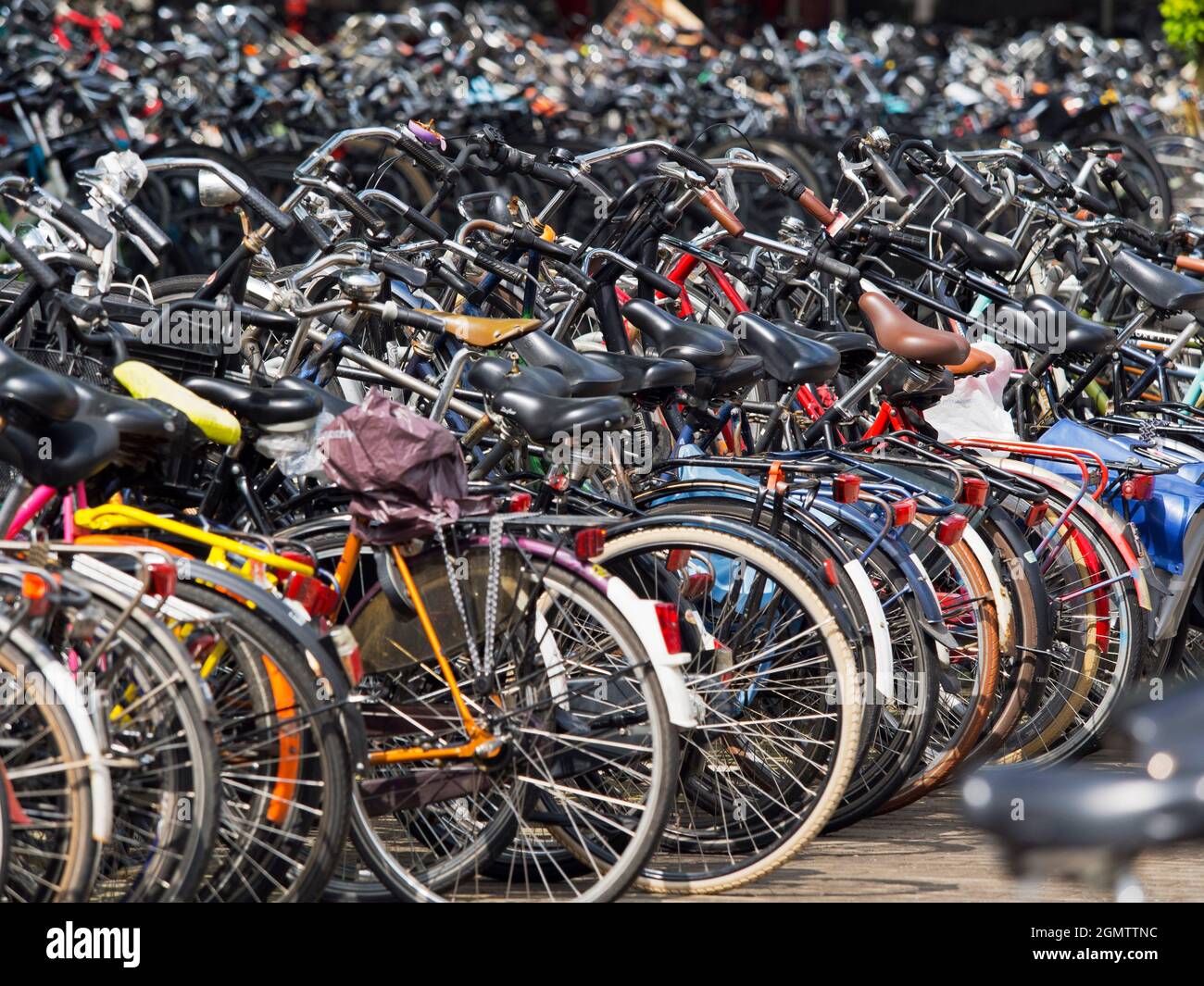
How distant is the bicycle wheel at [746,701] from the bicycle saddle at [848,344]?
0.81 meters

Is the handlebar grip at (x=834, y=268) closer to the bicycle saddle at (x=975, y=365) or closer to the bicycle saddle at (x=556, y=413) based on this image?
the bicycle saddle at (x=975, y=365)

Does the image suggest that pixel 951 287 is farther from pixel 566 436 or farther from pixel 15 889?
pixel 15 889

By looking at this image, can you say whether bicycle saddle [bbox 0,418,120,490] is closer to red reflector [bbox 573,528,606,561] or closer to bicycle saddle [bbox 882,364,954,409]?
red reflector [bbox 573,528,606,561]

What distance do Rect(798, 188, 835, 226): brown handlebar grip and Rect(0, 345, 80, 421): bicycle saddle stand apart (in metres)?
2.68

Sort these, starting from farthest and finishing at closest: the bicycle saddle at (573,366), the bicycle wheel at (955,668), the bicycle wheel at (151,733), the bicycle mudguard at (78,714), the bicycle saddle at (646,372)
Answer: the bicycle wheel at (955,668), the bicycle saddle at (646,372), the bicycle saddle at (573,366), the bicycle wheel at (151,733), the bicycle mudguard at (78,714)

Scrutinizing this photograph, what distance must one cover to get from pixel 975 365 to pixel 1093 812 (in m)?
3.44

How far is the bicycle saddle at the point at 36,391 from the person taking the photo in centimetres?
338

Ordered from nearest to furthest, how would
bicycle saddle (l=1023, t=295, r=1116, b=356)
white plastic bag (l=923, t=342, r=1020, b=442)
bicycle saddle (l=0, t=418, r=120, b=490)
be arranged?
1. bicycle saddle (l=0, t=418, r=120, b=490)
2. white plastic bag (l=923, t=342, r=1020, b=442)
3. bicycle saddle (l=1023, t=295, r=1116, b=356)

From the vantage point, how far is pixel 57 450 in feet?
11.4

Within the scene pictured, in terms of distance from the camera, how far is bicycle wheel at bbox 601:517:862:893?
4.05 m

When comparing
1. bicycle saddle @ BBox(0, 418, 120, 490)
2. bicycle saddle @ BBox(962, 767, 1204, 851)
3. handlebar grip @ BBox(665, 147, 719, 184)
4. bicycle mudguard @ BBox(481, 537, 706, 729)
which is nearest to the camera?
bicycle saddle @ BBox(962, 767, 1204, 851)

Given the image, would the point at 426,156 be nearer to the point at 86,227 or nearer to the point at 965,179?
the point at 86,227

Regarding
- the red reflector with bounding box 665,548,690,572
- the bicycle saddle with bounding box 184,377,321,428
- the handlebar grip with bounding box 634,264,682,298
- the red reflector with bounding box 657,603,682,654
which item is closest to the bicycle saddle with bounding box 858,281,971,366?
the handlebar grip with bounding box 634,264,682,298

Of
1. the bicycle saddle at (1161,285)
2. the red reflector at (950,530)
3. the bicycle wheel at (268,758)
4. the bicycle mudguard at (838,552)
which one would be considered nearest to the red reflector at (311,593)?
the bicycle wheel at (268,758)
